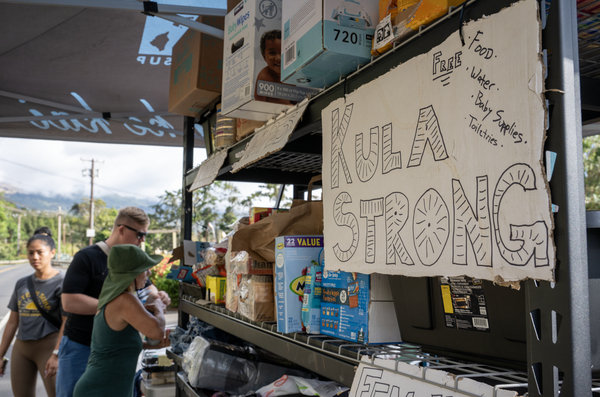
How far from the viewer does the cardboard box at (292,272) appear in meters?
1.41

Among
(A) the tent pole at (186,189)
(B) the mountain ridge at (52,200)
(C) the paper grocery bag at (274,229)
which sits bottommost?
(C) the paper grocery bag at (274,229)

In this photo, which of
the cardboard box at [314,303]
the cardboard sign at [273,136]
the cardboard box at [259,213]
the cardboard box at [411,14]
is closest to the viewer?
the cardboard box at [411,14]

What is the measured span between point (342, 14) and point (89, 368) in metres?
2.37

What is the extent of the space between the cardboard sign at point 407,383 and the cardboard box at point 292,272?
421 mm

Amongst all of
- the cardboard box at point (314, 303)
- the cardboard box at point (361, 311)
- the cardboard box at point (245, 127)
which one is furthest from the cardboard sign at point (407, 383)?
the cardboard box at point (245, 127)

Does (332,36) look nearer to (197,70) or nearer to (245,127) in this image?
(245,127)

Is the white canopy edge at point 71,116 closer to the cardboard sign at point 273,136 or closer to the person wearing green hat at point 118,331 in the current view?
the person wearing green hat at point 118,331

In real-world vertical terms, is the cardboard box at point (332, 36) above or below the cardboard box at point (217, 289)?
above

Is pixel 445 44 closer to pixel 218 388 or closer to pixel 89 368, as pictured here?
pixel 218 388

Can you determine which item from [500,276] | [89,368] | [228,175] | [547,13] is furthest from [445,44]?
[89,368]

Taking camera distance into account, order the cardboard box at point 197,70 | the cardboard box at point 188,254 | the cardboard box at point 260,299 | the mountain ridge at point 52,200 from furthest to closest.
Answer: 1. the mountain ridge at point 52,200
2. the cardboard box at point 188,254
3. the cardboard box at point 197,70
4. the cardboard box at point 260,299

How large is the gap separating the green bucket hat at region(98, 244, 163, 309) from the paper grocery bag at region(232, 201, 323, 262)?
1.26 metres

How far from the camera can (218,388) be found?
1.95 meters

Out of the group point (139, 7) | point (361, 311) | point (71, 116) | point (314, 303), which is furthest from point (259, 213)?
point (71, 116)
